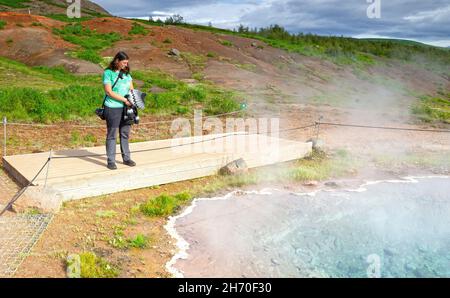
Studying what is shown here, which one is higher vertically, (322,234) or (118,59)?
(118,59)

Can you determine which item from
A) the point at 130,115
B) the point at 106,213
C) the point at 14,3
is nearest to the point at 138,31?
the point at 130,115

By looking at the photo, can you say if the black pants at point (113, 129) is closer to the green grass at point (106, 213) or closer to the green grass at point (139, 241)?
the green grass at point (106, 213)

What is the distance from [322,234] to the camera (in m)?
5.77

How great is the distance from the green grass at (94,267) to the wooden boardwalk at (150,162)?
1478mm

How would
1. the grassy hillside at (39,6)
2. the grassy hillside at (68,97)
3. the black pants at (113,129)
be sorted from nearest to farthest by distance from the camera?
the black pants at (113,129) < the grassy hillside at (68,97) < the grassy hillside at (39,6)

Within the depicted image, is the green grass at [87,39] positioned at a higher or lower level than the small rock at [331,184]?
higher

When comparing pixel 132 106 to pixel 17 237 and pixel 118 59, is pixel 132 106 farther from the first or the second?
pixel 17 237

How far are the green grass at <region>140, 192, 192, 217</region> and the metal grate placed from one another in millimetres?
1158

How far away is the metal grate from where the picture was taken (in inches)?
173

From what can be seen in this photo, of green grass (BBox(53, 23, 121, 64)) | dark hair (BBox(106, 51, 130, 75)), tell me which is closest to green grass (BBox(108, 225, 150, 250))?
dark hair (BBox(106, 51, 130, 75))

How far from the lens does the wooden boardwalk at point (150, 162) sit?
246 inches

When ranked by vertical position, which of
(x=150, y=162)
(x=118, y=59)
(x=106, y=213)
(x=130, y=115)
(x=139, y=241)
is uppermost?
(x=118, y=59)

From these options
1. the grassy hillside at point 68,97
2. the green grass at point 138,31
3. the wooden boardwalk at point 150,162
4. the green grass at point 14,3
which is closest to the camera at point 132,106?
the wooden boardwalk at point 150,162

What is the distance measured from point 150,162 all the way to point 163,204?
1140 mm
